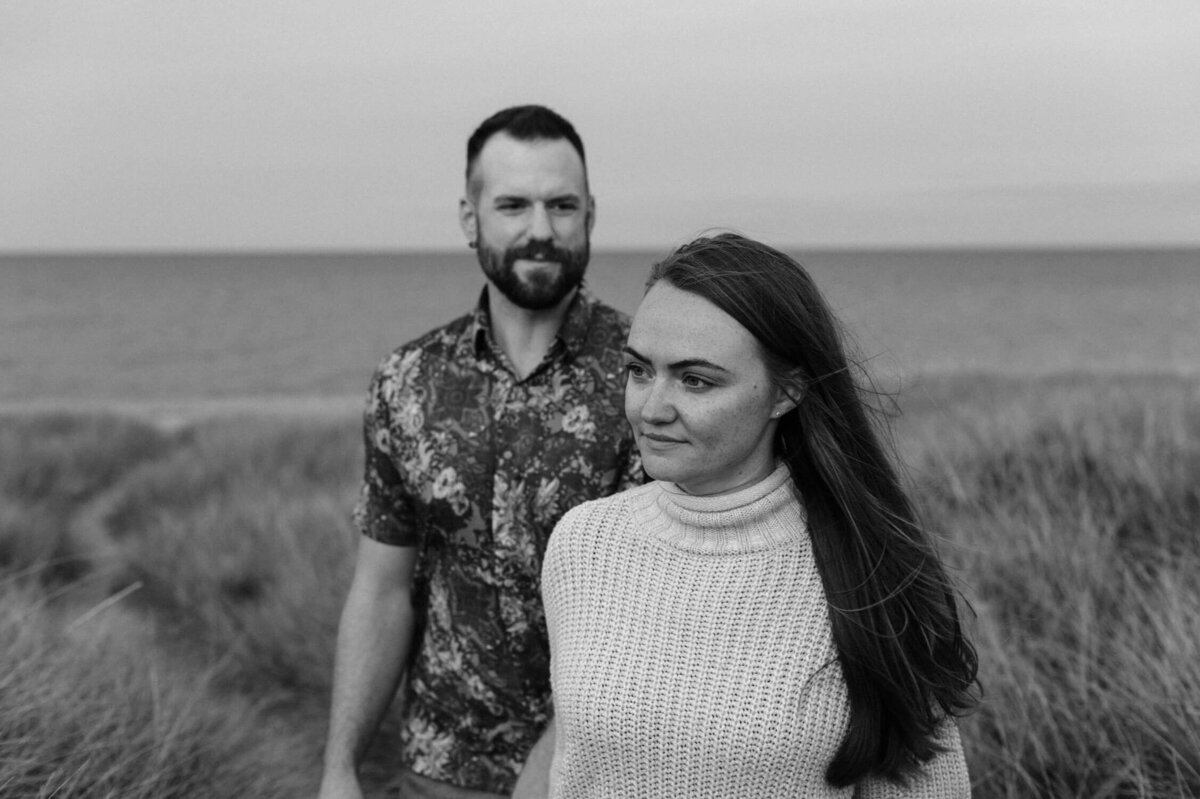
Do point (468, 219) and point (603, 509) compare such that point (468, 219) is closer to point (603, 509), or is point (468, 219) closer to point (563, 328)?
point (563, 328)

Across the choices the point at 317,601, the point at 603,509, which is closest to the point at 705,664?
the point at 603,509

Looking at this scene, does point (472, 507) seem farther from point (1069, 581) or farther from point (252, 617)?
point (252, 617)

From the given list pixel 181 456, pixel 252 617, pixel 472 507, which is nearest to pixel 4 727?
pixel 472 507

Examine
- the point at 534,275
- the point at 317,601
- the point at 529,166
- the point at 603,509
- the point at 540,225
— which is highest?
the point at 529,166

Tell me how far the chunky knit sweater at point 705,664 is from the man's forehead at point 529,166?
105 centimetres

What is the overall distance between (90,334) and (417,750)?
2009 inches

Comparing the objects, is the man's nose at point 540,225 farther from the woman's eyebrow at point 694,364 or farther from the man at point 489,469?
the woman's eyebrow at point 694,364

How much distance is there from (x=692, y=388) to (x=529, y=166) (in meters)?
1.16

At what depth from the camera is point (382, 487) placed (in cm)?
320

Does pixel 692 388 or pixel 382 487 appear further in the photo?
pixel 382 487

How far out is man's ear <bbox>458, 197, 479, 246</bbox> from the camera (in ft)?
10.3

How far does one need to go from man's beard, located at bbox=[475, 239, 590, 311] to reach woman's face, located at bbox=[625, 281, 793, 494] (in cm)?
93

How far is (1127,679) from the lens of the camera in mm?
3783

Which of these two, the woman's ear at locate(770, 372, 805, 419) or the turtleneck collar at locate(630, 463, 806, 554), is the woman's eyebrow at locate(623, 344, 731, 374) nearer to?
the woman's ear at locate(770, 372, 805, 419)
